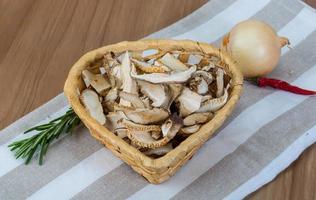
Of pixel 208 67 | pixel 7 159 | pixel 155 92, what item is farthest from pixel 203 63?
pixel 7 159

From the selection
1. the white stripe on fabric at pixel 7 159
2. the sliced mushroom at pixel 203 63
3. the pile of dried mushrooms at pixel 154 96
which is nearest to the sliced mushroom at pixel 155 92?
the pile of dried mushrooms at pixel 154 96

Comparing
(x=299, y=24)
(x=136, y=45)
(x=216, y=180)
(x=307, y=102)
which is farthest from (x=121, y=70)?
(x=299, y=24)

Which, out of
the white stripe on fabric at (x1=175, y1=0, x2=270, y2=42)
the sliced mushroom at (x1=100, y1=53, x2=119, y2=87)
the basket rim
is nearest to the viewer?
the basket rim

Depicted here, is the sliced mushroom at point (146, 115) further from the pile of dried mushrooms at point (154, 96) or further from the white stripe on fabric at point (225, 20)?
the white stripe on fabric at point (225, 20)

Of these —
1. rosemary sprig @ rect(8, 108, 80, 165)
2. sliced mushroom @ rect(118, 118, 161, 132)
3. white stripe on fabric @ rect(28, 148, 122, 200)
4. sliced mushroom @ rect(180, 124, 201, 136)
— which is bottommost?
white stripe on fabric @ rect(28, 148, 122, 200)

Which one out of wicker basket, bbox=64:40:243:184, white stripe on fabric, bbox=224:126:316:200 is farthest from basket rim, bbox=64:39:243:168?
white stripe on fabric, bbox=224:126:316:200

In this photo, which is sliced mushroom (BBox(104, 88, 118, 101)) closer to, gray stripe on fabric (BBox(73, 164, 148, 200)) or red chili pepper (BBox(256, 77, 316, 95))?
gray stripe on fabric (BBox(73, 164, 148, 200))

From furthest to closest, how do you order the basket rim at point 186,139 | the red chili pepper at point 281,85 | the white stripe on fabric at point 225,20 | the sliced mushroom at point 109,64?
the white stripe on fabric at point 225,20
the red chili pepper at point 281,85
the sliced mushroom at point 109,64
the basket rim at point 186,139
